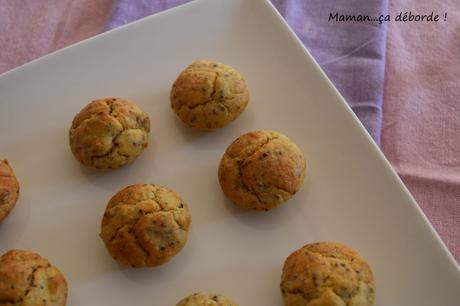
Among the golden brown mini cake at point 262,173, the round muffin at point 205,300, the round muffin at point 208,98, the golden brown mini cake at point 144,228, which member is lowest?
the round muffin at point 205,300

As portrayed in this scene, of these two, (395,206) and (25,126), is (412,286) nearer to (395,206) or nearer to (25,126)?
(395,206)

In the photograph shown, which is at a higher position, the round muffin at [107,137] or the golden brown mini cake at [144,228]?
the round muffin at [107,137]

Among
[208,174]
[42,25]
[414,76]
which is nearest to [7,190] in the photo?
[208,174]

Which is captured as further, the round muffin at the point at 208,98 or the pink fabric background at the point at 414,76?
the pink fabric background at the point at 414,76

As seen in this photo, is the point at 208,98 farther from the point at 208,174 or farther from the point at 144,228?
the point at 144,228

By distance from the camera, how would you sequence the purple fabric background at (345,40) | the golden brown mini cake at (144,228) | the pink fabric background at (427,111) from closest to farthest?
1. the golden brown mini cake at (144,228)
2. the pink fabric background at (427,111)
3. the purple fabric background at (345,40)

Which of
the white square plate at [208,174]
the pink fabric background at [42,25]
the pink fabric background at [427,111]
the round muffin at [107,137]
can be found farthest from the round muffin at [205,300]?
the pink fabric background at [42,25]

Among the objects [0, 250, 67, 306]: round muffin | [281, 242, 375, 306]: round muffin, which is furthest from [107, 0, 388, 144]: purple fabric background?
[0, 250, 67, 306]: round muffin

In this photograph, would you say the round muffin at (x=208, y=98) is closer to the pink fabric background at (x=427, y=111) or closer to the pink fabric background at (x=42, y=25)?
the pink fabric background at (x=427, y=111)

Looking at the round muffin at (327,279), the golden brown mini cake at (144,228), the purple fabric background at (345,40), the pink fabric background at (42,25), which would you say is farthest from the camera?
the pink fabric background at (42,25)
